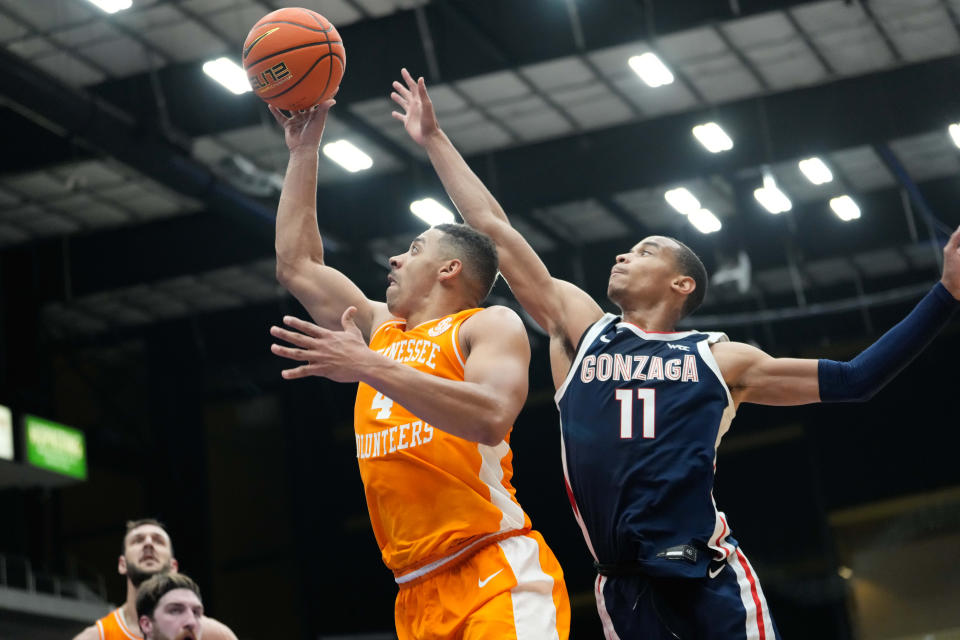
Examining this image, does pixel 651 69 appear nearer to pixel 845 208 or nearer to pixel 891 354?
pixel 845 208

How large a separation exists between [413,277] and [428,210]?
13.6 meters

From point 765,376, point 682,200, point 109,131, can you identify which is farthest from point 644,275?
point 682,200

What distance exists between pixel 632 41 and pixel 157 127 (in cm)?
592

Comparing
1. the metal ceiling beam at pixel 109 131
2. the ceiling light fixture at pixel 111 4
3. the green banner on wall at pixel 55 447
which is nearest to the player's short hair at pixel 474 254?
the ceiling light fixture at pixel 111 4

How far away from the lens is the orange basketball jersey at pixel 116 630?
22.3ft

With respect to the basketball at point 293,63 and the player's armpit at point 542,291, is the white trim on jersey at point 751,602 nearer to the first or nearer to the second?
the player's armpit at point 542,291

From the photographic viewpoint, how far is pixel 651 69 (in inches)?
614

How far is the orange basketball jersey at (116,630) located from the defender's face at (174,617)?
1.91 ft

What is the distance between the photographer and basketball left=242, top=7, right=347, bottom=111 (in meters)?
5.03

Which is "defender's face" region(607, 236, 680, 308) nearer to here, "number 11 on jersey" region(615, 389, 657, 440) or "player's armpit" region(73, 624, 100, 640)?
"number 11 on jersey" region(615, 389, 657, 440)

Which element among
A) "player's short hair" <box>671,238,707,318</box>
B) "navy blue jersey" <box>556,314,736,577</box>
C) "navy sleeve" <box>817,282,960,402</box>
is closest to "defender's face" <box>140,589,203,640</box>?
"navy blue jersey" <box>556,314,736,577</box>

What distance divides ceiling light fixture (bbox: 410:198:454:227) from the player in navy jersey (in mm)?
13206

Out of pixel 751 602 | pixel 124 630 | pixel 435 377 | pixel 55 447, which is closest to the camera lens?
pixel 435 377

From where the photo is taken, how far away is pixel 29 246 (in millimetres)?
20734
